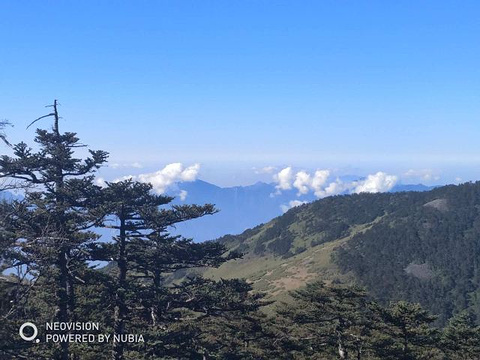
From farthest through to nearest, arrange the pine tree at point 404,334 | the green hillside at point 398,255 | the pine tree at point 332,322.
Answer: the green hillside at point 398,255 → the pine tree at point 332,322 → the pine tree at point 404,334

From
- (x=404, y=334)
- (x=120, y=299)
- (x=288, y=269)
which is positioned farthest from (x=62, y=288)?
(x=288, y=269)

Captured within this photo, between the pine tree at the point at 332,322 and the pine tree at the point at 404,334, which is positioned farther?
the pine tree at the point at 332,322

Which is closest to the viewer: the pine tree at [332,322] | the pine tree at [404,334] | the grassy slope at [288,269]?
the pine tree at [404,334]

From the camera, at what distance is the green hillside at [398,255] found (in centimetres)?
13125

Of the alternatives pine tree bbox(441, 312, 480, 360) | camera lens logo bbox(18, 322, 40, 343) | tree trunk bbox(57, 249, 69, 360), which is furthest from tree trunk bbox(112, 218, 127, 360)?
pine tree bbox(441, 312, 480, 360)

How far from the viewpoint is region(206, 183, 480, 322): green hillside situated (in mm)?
131250

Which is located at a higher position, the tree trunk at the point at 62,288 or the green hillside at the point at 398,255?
the tree trunk at the point at 62,288

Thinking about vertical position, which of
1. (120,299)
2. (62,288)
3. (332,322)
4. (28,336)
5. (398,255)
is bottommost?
(398,255)

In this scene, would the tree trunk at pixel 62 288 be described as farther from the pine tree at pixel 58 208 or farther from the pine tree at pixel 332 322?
the pine tree at pixel 332 322

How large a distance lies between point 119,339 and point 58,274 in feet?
13.7

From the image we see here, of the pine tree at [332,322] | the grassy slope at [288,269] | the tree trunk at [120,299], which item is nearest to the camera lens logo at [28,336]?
the tree trunk at [120,299]

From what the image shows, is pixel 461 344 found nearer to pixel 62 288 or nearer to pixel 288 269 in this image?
pixel 62 288

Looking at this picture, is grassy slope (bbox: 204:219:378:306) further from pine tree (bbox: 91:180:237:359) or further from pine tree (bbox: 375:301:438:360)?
pine tree (bbox: 91:180:237:359)

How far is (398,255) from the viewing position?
152 meters
